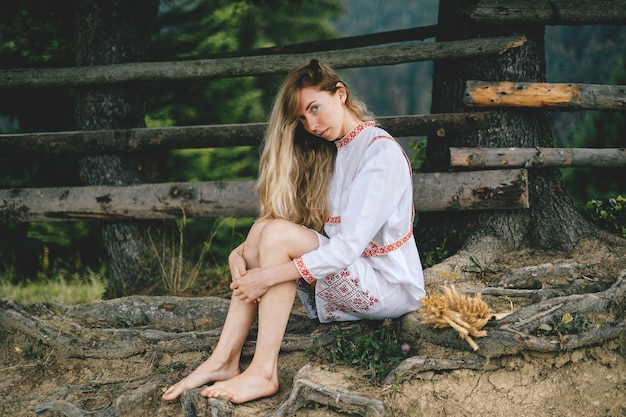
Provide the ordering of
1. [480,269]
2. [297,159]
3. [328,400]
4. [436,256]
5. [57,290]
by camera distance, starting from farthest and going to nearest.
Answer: [57,290], [436,256], [480,269], [297,159], [328,400]

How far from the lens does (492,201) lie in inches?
155

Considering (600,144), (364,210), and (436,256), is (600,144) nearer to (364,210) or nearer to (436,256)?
(436,256)

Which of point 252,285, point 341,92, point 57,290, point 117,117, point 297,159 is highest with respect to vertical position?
point 341,92

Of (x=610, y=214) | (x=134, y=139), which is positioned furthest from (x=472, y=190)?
(x=134, y=139)

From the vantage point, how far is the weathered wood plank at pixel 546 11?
3895 millimetres

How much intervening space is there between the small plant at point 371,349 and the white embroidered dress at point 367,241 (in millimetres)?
92

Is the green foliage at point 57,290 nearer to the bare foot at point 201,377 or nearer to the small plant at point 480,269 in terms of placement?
the bare foot at point 201,377

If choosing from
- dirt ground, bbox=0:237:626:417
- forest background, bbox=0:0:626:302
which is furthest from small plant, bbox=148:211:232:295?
dirt ground, bbox=0:237:626:417

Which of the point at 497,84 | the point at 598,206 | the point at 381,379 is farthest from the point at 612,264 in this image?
the point at 381,379

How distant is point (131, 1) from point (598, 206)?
4046 mm

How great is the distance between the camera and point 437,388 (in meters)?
2.60

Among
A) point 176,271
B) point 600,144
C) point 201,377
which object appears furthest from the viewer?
point 600,144

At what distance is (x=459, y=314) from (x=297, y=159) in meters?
1.19

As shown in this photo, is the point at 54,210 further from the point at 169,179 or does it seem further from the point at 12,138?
the point at 169,179
